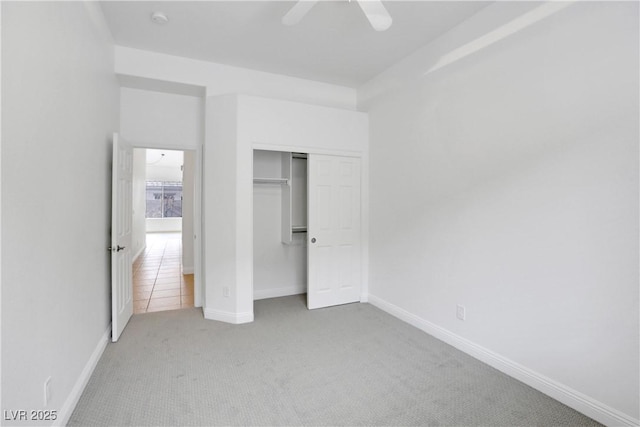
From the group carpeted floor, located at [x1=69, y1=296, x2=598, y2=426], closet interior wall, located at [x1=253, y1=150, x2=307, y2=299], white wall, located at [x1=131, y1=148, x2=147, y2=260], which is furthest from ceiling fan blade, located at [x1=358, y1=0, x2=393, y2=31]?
white wall, located at [x1=131, y1=148, x2=147, y2=260]

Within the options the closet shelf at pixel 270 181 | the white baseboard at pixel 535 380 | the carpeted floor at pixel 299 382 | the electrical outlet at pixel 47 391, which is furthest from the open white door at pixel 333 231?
the electrical outlet at pixel 47 391

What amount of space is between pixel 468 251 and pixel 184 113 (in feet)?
11.7

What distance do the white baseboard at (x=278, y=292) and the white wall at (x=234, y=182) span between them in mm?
793

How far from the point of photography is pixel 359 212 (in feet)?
14.0

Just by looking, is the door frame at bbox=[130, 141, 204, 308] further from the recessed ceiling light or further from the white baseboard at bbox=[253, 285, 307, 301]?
the recessed ceiling light

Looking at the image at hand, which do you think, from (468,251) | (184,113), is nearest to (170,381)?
(468,251)

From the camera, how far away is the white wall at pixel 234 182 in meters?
3.56

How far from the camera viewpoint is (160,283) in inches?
207

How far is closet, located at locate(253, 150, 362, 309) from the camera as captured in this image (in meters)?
4.01

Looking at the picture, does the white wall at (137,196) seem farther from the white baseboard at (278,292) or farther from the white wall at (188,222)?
the white baseboard at (278,292)

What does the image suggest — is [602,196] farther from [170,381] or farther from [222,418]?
[170,381]

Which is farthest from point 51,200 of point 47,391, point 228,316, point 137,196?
point 137,196

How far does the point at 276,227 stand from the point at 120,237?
188 cm

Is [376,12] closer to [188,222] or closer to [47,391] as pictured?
[47,391]
